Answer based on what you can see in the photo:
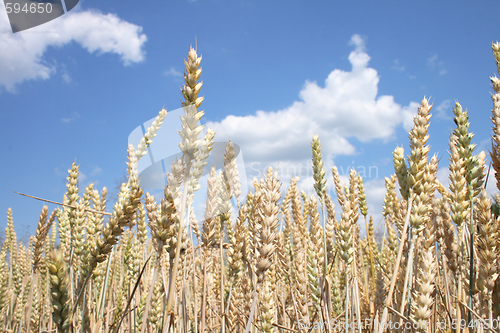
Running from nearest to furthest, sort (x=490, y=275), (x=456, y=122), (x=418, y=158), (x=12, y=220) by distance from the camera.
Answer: (x=490, y=275) → (x=418, y=158) → (x=456, y=122) → (x=12, y=220)

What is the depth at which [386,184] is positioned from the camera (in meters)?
3.53

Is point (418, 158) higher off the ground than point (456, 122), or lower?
lower

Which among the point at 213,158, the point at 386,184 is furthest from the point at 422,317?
the point at 386,184

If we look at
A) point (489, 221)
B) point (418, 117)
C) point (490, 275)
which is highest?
point (418, 117)

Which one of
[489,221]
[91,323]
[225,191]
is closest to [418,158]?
[489,221]

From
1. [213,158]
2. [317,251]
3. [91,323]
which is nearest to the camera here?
[91,323]

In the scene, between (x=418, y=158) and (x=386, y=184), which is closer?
(x=418, y=158)

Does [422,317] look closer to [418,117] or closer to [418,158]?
[418,158]

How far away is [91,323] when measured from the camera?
1.81 metres

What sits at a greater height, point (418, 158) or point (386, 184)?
point (386, 184)

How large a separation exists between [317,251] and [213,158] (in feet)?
3.74

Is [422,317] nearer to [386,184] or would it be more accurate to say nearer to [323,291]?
[323,291]

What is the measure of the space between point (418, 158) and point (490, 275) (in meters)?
0.61

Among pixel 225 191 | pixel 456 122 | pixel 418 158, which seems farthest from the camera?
pixel 225 191
